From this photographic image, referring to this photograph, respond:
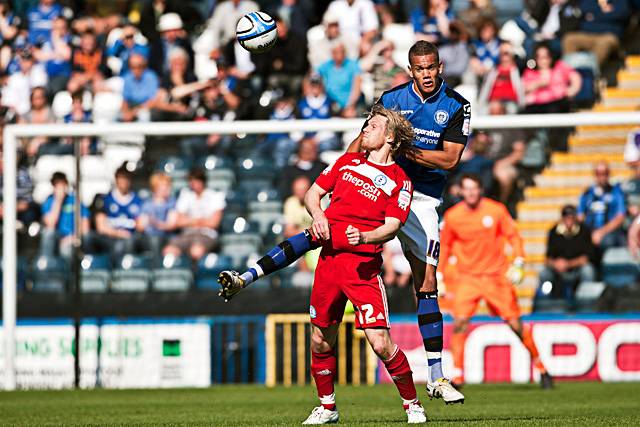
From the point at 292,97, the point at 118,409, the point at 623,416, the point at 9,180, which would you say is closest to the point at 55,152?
the point at 9,180

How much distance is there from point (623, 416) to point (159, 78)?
38.5 feet

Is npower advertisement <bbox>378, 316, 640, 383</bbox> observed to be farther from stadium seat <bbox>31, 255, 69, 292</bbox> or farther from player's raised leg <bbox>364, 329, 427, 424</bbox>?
player's raised leg <bbox>364, 329, 427, 424</bbox>

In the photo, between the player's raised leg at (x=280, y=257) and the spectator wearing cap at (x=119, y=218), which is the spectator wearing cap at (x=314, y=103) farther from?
the player's raised leg at (x=280, y=257)

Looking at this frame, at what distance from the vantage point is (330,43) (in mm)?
19578

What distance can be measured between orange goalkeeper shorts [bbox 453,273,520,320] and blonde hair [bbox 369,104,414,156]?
5.44 m

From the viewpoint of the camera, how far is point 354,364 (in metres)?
15.6

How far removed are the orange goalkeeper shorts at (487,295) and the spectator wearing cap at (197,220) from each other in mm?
3298

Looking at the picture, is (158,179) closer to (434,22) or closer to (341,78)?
(341,78)

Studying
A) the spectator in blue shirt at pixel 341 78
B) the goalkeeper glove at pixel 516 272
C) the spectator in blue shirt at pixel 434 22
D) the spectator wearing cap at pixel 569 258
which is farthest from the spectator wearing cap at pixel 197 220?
the spectator in blue shirt at pixel 434 22

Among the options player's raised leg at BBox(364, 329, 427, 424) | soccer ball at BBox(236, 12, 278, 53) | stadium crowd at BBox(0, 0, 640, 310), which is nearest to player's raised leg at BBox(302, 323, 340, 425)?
player's raised leg at BBox(364, 329, 427, 424)

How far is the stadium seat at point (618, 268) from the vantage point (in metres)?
15.3

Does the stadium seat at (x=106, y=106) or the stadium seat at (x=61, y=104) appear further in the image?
the stadium seat at (x=106, y=106)

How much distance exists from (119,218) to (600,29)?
7769mm

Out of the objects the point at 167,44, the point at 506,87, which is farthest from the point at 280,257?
the point at 167,44
